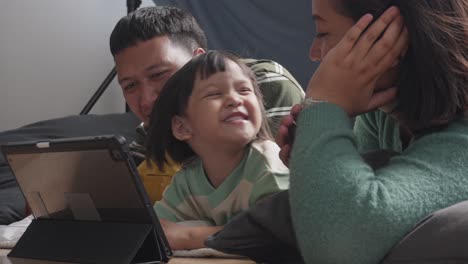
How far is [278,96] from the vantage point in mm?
1418

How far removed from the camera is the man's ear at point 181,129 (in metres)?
1.25

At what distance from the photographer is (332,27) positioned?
811 millimetres

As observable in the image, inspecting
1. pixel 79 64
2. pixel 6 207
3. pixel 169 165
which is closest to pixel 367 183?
pixel 169 165

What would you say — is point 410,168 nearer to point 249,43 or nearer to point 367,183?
point 367,183

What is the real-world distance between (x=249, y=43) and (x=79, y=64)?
0.83 m

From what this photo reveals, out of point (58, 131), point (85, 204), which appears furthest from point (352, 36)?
point (58, 131)

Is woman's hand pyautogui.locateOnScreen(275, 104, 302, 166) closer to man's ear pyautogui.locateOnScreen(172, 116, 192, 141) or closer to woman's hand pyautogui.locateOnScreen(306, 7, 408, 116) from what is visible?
woman's hand pyautogui.locateOnScreen(306, 7, 408, 116)

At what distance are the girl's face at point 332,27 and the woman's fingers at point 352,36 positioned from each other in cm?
3

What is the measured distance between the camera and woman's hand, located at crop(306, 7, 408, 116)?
754 mm

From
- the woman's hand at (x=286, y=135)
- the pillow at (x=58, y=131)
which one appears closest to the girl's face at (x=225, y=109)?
the woman's hand at (x=286, y=135)

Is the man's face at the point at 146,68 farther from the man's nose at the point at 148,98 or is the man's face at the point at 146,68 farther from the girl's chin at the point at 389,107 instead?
the girl's chin at the point at 389,107

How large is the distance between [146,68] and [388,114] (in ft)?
2.48

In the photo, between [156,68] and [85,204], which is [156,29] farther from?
[85,204]

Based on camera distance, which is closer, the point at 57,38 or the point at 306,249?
the point at 306,249
